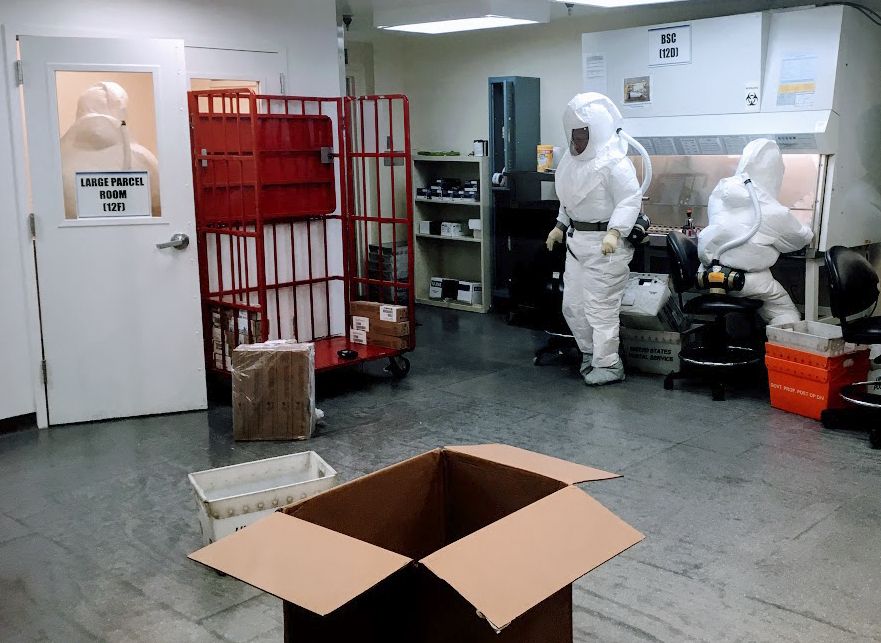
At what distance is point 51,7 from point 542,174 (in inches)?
141

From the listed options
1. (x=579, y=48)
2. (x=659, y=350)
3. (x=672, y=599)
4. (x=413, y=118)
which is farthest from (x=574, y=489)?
(x=413, y=118)

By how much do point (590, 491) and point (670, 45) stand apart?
3372mm

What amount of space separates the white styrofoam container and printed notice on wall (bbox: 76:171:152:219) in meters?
1.96

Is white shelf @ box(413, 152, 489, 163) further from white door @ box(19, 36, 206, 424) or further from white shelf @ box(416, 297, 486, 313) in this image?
white door @ box(19, 36, 206, 424)

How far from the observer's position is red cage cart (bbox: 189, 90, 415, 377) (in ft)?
16.0

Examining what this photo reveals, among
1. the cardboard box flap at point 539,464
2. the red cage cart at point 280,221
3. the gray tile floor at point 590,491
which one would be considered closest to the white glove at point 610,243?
the gray tile floor at point 590,491

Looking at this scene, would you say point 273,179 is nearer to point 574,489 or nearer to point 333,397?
point 333,397

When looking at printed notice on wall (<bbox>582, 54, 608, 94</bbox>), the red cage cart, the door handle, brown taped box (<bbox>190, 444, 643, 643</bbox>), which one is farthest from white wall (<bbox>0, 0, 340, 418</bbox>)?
brown taped box (<bbox>190, 444, 643, 643</bbox>)

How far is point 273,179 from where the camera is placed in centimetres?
513

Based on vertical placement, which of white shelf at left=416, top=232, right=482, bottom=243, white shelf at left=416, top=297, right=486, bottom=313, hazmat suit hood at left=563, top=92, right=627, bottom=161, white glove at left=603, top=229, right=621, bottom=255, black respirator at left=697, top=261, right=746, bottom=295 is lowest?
white shelf at left=416, top=297, right=486, bottom=313

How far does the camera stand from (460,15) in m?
6.14

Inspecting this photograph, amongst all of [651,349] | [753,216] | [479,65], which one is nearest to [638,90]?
[753,216]

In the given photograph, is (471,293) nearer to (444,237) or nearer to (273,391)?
(444,237)

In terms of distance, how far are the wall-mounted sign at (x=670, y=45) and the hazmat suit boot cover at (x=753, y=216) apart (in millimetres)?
1030
